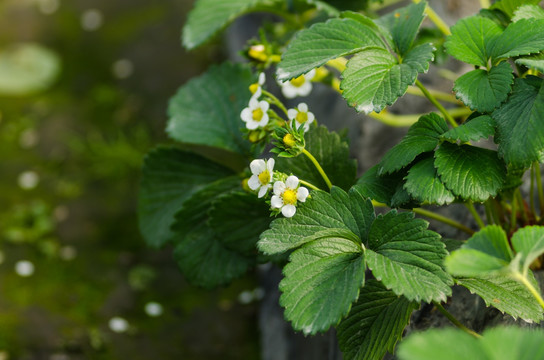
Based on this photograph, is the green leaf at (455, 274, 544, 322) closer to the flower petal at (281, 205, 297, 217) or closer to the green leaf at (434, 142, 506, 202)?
the green leaf at (434, 142, 506, 202)

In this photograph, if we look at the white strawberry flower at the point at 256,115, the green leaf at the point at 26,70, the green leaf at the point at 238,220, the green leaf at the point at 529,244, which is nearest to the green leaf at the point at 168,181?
the green leaf at the point at 238,220

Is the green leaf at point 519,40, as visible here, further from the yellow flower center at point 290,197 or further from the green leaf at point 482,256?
the yellow flower center at point 290,197

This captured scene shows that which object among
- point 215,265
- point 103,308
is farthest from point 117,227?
point 215,265

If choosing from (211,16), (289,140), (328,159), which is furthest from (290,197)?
(211,16)

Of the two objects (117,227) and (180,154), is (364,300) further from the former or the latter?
(117,227)

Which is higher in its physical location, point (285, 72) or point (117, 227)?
point (285, 72)

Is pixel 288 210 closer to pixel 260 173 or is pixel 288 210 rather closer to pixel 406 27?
pixel 260 173
